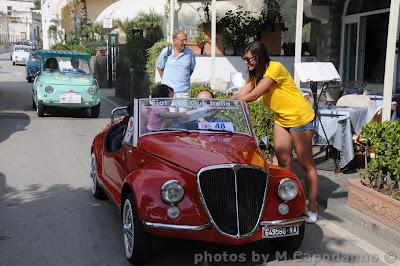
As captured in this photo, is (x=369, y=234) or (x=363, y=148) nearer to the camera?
(x=369, y=234)

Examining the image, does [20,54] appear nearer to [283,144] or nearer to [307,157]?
[283,144]

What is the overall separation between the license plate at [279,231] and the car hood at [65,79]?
34.1ft

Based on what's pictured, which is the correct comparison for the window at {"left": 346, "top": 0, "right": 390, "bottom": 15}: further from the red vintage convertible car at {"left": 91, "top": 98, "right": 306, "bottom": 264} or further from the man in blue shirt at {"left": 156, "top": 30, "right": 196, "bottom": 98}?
the red vintage convertible car at {"left": 91, "top": 98, "right": 306, "bottom": 264}

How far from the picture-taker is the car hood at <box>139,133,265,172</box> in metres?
4.29

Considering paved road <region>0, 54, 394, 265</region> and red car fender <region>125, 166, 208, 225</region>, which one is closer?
red car fender <region>125, 166, 208, 225</region>

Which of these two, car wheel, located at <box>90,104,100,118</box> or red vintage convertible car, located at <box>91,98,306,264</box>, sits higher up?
red vintage convertible car, located at <box>91,98,306,264</box>

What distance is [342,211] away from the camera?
19.3 ft

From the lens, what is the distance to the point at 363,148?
291 inches

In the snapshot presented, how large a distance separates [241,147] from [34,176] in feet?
13.0

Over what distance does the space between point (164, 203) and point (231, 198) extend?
0.53 meters

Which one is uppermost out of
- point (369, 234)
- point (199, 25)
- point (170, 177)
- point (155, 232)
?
point (199, 25)

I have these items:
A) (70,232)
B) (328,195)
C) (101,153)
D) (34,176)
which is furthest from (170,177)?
(34,176)

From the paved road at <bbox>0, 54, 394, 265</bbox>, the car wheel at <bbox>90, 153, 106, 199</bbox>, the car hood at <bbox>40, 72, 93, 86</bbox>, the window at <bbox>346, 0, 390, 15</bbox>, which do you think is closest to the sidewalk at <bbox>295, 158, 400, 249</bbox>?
the paved road at <bbox>0, 54, 394, 265</bbox>

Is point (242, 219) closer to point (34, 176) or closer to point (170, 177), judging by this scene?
point (170, 177)
